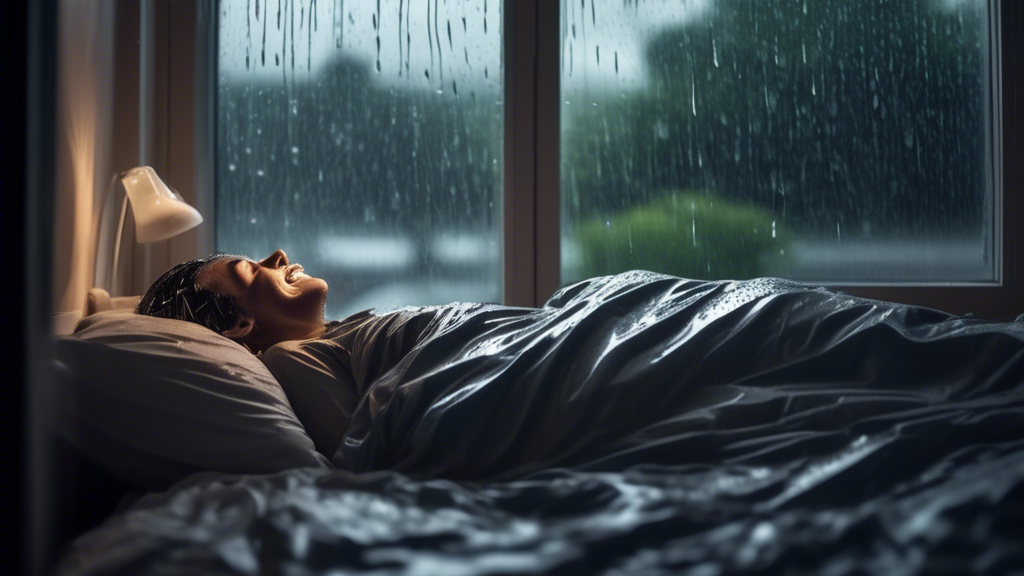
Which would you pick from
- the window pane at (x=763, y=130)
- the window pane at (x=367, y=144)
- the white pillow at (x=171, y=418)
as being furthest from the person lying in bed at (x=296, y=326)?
the window pane at (x=763, y=130)

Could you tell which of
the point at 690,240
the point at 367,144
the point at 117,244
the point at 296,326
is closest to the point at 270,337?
the point at 296,326

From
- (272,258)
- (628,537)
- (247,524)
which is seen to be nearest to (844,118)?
(272,258)

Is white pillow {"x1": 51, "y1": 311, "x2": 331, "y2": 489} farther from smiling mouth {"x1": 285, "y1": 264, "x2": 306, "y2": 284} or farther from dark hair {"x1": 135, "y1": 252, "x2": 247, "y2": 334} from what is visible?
smiling mouth {"x1": 285, "y1": 264, "x2": 306, "y2": 284}

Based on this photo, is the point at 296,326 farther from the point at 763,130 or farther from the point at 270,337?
the point at 763,130

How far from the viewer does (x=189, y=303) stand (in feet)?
4.10

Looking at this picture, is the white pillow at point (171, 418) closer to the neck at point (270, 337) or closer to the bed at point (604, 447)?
the bed at point (604, 447)

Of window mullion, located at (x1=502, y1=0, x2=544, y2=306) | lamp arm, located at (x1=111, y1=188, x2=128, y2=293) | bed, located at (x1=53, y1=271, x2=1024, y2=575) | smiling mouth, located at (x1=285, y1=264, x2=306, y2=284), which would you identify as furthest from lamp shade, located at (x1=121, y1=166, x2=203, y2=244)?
window mullion, located at (x1=502, y1=0, x2=544, y2=306)

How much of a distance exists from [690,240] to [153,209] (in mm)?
1359

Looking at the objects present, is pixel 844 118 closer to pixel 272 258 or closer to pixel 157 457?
pixel 272 258

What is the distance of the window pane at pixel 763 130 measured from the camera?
189cm

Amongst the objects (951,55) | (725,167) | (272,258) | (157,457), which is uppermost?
(951,55)

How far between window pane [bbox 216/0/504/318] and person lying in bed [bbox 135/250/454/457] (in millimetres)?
420

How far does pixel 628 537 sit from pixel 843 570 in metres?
0.14

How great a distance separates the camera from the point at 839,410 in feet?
2.44
